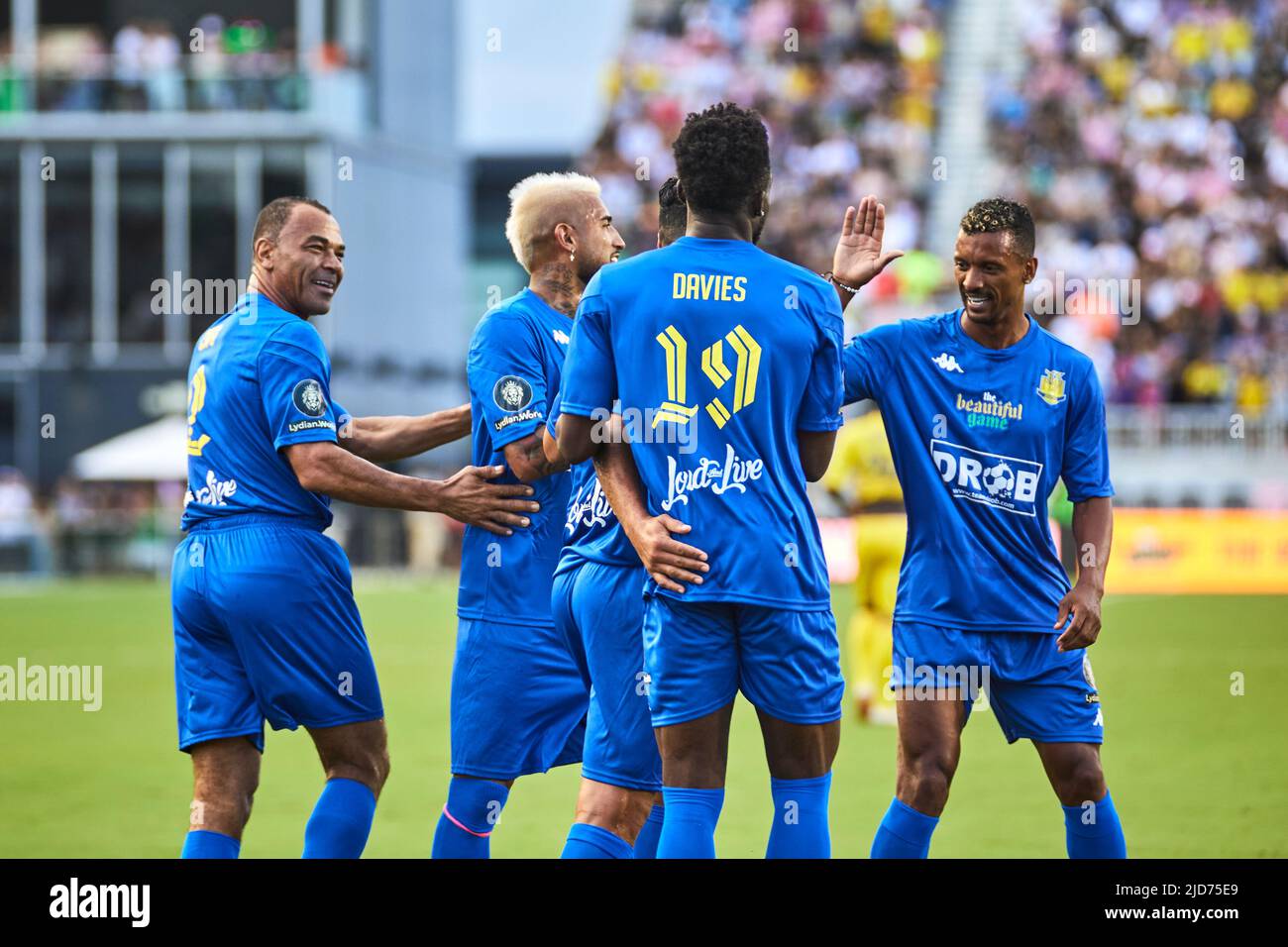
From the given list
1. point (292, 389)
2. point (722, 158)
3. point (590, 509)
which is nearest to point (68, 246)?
point (292, 389)

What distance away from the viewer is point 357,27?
Result: 33531 mm

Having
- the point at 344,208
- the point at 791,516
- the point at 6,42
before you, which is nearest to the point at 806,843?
the point at 791,516

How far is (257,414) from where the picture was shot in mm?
5766

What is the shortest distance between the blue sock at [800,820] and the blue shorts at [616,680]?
1.57 ft

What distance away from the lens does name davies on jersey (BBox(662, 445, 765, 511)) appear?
16.2 feet

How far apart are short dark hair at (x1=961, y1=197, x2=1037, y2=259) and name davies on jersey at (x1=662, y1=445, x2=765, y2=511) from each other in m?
1.49

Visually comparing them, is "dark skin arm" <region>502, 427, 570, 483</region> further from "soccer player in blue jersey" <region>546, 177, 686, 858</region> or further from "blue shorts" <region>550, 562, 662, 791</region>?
"blue shorts" <region>550, 562, 662, 791</region>

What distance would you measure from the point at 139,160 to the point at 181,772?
78.5ft

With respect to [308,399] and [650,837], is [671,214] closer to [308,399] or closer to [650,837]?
[308,399]

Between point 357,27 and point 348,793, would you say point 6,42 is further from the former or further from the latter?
point 348,793

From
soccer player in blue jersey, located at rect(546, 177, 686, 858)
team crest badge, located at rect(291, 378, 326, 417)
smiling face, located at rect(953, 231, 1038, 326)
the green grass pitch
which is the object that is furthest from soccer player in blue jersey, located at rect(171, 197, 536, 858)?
the green grass pitch

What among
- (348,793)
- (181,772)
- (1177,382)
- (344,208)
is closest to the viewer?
(348,793)

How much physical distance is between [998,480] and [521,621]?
63.5 inches

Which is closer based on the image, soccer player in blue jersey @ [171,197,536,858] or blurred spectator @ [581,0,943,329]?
soccer player in blue jersey @ [171,197,536,858]
